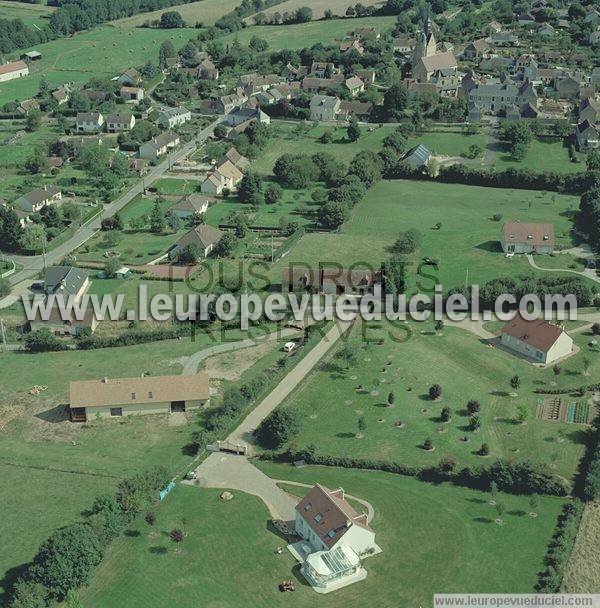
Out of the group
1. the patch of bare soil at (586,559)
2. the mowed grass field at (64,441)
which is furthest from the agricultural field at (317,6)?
the patch of bare soil at (586,559)

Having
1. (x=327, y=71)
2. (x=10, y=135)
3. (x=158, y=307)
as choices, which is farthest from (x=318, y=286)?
(x=327, y=71)

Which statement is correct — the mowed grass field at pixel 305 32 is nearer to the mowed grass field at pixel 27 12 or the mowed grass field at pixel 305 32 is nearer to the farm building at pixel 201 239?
the mowed grass field at pixel 27 12

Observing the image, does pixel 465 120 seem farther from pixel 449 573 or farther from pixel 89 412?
pixel 449 573

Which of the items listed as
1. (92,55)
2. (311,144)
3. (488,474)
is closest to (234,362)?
(488,474)

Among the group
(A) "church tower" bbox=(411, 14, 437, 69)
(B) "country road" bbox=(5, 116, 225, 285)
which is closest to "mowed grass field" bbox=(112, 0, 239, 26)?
(A) "church tower" bbox=(411, 14, 437, 69)

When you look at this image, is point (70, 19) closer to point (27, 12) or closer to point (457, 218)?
point (27, 12)

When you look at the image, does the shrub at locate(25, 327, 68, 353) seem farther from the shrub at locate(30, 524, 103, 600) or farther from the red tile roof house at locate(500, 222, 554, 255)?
the red tile roof house at locate(500, 222, 554, 255)
